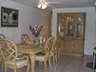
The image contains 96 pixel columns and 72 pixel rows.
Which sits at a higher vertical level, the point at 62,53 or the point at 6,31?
the point at 6,31

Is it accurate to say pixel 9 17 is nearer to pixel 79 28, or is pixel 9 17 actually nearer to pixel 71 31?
pixel 71 31

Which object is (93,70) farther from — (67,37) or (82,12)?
(82,12)

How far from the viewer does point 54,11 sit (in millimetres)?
6684

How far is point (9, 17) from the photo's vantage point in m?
4.96

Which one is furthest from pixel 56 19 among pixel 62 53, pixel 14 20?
pixel 14 20

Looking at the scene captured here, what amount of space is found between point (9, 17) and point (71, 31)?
3.02 m

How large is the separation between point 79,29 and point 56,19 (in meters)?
1.37

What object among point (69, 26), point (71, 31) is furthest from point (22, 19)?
point (71, 31)

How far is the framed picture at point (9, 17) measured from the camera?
4664 mm

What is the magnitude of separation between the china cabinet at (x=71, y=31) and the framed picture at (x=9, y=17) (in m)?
2.17

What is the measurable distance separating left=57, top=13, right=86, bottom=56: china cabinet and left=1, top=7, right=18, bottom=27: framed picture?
7.11 ft

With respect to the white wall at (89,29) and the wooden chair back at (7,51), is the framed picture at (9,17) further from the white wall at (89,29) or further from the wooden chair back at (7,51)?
the white wall at (89,29)

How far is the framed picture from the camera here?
466cm

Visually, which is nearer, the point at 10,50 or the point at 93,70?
the point at 10,50
